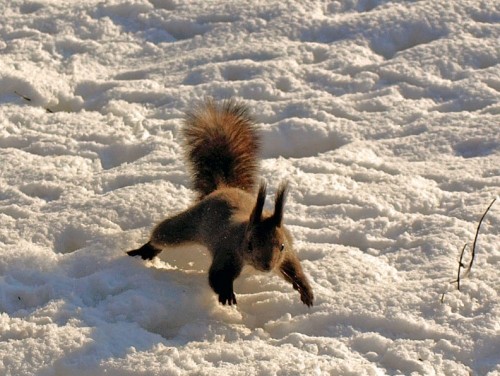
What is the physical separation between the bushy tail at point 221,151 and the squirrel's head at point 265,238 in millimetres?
677

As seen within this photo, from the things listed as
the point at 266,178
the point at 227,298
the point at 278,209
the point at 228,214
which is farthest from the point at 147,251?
the point at 266,178

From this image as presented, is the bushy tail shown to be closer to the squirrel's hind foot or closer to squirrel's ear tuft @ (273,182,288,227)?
the squirrel's hind foot

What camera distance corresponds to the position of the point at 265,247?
13.0 feet

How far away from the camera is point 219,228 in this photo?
425cm

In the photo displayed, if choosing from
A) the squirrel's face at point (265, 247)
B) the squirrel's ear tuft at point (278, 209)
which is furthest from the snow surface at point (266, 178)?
the squirrel's ear tuft at point (278, 209)

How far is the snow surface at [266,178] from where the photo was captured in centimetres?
376

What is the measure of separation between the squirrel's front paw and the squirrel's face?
0.17 meters

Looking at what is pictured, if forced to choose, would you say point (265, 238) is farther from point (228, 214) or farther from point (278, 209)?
point (228, 214)

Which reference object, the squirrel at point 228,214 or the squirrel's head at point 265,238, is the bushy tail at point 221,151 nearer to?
the squirrel at point 228,214

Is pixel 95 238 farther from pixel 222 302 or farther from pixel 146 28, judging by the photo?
pixel 146 28

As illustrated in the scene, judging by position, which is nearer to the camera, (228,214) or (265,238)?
(265,238)

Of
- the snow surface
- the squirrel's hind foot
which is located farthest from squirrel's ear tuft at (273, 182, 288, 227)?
the squirrel's hind foot

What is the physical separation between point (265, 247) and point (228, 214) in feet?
1.36

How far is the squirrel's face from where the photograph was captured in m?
3.94
